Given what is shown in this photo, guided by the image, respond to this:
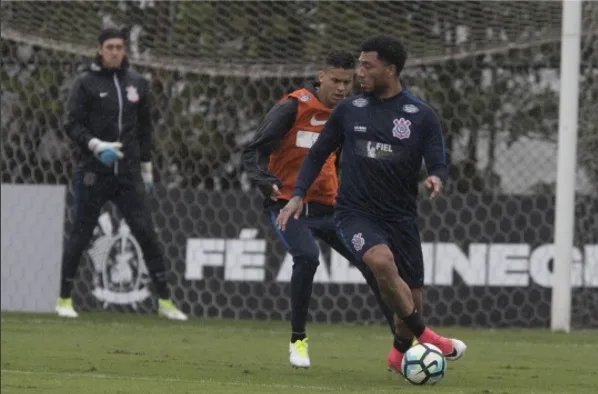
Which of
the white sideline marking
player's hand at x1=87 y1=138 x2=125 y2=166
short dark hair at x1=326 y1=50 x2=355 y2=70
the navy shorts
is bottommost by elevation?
the white sideline marking

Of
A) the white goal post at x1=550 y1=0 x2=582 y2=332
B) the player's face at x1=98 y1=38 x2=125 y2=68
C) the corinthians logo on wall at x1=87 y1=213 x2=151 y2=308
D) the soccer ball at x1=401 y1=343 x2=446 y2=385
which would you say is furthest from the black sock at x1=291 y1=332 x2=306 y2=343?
the corinthians logo on wall at x1=87 y1=213 x2=151 y2=308

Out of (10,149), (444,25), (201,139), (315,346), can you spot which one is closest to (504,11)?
(444,25)

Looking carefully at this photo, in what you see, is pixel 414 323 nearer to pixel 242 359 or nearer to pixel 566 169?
pixel 242 359

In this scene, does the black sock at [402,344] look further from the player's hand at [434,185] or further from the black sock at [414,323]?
the player's hand at [434,185]

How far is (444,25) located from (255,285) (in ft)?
9.25

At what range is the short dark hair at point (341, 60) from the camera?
8.49 meters

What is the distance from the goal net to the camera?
40.0ft

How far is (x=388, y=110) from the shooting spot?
306 inches

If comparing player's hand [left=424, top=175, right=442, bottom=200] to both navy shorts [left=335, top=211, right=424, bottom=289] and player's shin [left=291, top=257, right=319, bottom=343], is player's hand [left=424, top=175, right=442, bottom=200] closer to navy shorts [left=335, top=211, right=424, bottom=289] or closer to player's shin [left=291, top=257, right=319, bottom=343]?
navy shorts [left=335, top=211, right=424, bottom=289]

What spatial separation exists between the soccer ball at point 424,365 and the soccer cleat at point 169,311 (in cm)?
486

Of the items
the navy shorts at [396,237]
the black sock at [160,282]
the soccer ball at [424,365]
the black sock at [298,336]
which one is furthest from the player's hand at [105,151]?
the soccer ball at [424,365]

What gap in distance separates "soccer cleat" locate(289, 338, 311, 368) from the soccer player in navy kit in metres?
0.73

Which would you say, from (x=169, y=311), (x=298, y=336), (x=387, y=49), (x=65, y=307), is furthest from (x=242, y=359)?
(x=65, y=307)

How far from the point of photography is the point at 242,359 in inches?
352
